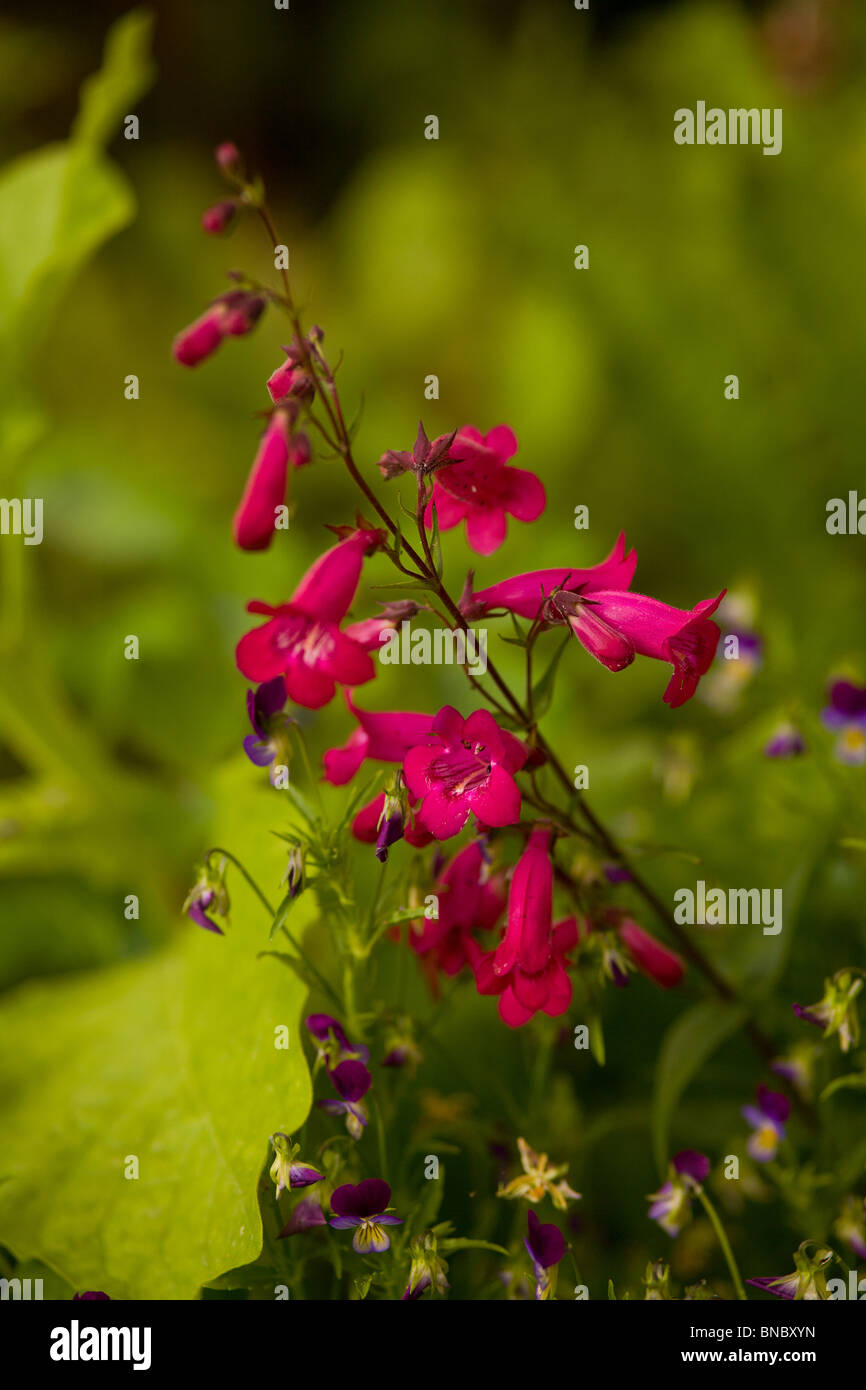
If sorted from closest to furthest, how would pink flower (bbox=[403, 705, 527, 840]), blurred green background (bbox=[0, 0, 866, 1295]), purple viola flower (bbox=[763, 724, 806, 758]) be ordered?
pink flower (bbox=[403, 705, 527, 840]) → purple viola flower (bbox=[763, 724, 806, 758]) → blurred green background (bbox=[0, 0, 866, 1295])

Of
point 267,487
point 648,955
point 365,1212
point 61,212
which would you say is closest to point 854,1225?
point 648,955

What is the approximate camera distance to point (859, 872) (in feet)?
A: 3.07

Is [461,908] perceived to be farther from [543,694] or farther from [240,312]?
[240,312]

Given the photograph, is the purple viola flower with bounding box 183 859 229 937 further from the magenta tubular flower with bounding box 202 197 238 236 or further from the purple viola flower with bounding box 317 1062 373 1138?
the magenta tubular flower with bounding box 202 197 238 236

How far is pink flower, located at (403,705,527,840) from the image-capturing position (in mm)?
A: 579

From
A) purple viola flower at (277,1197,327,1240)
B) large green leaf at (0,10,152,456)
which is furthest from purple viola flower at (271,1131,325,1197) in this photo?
large green leaf at (0,10,152,456)

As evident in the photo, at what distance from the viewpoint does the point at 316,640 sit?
60 centimetres

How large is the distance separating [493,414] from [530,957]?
1.58 metres

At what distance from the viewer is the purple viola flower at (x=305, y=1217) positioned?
2.11 feet

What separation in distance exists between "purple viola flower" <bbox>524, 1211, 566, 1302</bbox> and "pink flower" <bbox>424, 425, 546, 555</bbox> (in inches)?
15.4

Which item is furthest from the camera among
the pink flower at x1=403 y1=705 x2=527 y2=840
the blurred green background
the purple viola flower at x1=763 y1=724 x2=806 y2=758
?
the blurred green background
